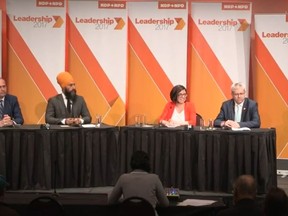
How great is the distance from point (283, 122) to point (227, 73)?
1.06 metres

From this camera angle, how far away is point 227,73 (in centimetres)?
Answer: 881

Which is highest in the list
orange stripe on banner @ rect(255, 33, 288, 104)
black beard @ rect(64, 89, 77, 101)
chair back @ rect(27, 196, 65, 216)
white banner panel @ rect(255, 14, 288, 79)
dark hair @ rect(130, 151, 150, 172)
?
white banner panel @ rect(255, 14, 288, 79)

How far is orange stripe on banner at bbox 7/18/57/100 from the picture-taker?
895 centimetres

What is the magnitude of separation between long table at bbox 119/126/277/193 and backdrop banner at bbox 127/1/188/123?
1.69 metres

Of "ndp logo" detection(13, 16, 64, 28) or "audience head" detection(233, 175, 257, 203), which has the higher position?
"ndp logo" detection(13, 16, 64, 28)

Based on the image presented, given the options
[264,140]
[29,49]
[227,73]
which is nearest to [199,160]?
[264,140]

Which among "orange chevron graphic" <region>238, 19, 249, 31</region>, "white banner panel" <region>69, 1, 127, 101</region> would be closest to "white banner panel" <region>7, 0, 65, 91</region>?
"white banner panel" <region>69, 1, 127, 101</region>

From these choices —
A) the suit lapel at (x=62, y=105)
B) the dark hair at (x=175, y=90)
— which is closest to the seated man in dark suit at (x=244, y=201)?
the dark hair at (x=175, y=90)

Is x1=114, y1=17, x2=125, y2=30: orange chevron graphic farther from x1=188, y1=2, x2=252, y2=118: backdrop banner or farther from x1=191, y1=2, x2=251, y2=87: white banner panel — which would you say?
x1=191, y1=2, x2=251, y2=87: white banner panel

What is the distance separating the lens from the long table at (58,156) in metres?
7.05

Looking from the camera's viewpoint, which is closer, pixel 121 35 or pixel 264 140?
pixel 264 140

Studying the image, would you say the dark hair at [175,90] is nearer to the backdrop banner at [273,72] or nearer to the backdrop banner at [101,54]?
the backdrop banner at [101,54]

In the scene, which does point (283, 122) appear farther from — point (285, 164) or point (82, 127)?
point (82, 127)

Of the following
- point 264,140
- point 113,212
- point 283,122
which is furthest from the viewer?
point 283,122
